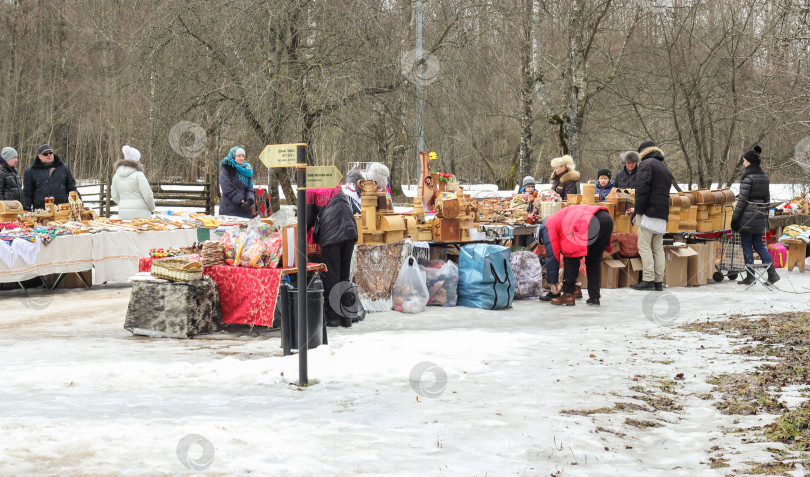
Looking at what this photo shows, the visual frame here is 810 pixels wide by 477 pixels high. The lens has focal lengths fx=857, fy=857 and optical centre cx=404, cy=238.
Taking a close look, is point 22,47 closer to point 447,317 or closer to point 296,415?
point 447,317

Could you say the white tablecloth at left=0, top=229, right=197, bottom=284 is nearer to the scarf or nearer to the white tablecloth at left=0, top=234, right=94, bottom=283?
the white tablecloth at left=0, top=234, right=94, bottom=283

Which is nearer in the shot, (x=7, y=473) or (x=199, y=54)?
(x=7, y=473)

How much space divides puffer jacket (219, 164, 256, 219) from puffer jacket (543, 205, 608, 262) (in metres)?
4.67

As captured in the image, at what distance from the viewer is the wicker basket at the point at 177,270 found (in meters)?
8.19

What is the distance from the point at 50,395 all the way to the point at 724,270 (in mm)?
10492

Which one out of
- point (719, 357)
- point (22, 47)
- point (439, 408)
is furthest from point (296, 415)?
point (22, 47)

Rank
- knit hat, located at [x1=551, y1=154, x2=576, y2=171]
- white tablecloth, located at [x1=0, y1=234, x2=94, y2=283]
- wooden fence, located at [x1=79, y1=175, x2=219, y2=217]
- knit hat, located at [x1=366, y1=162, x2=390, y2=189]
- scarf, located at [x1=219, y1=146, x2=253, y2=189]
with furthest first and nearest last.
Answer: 1. wooden fence, located at [x1=79, y1=175, x2=219, y2=217]
2. knit hat, located at [x1=551, y1=154, x2=576, y2=171]
3. scarf, located at [x1=219, y1=146, x2=253, y2=189]
4. white tablecloth, located at [x1=0, y1=234, x2=94, y2=283]
5. knit hat, located at [x1=366, y1=162, x2=390, y2=189]

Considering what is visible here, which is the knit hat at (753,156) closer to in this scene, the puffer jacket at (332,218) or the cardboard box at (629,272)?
the cardboard box at (629,272)

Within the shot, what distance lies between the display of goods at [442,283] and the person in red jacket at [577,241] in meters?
1.30

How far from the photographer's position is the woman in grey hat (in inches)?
480

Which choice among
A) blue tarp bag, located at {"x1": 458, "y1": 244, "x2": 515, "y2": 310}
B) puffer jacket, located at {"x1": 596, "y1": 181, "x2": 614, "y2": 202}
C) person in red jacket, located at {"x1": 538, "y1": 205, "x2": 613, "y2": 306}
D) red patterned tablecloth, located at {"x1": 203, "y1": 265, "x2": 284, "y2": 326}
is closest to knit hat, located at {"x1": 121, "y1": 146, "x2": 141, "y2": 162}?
red patterned tablecloth, located at {"x1": 203, "y1": 265, "x2": 284, "y2": 326}

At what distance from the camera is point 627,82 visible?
877 inches

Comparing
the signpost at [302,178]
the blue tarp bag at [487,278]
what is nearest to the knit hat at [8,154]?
the blue tarp bag at [487,278]

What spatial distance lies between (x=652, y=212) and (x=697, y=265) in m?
1.61
